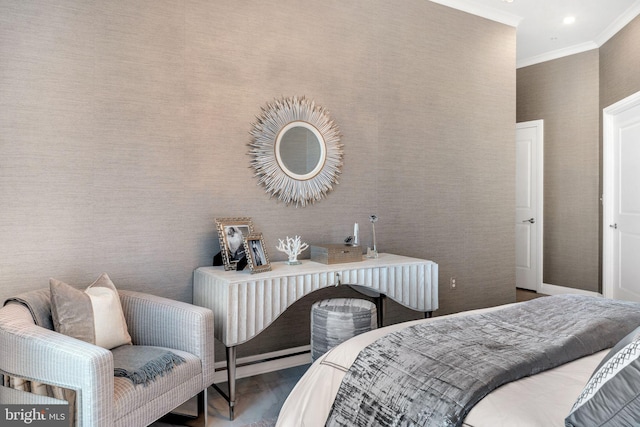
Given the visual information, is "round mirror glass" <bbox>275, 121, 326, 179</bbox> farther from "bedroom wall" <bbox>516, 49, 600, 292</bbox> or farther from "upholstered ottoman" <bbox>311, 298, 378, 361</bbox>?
"bedroom wall" <bbox>516, 49, 600, 292</bbox>

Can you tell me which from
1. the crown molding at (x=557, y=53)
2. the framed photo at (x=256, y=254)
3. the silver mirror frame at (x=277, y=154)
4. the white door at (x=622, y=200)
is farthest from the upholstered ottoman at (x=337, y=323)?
the crown molding at (x=557, y=53)

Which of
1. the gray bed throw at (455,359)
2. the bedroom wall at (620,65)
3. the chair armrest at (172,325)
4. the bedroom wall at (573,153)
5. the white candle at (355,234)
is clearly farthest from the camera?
the bedroom wall at (573,153)

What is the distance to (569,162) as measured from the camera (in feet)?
16.3

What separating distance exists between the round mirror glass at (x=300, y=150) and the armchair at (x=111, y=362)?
129 cm

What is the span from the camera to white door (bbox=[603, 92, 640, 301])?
410cm

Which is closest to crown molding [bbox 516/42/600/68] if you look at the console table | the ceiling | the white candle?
the ceiling

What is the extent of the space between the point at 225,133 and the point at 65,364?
1663 mm

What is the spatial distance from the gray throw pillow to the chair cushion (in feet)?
5.81

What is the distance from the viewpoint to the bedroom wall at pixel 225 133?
2303mm

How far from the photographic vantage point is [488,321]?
1.75 meters

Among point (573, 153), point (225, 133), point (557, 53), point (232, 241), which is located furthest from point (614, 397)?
point (557, 53)

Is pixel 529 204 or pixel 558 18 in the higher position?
pixel 558 18

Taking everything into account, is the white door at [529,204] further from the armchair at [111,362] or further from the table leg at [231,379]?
the armchair at [111,362]

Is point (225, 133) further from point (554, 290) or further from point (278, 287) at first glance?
point (554, 290)
